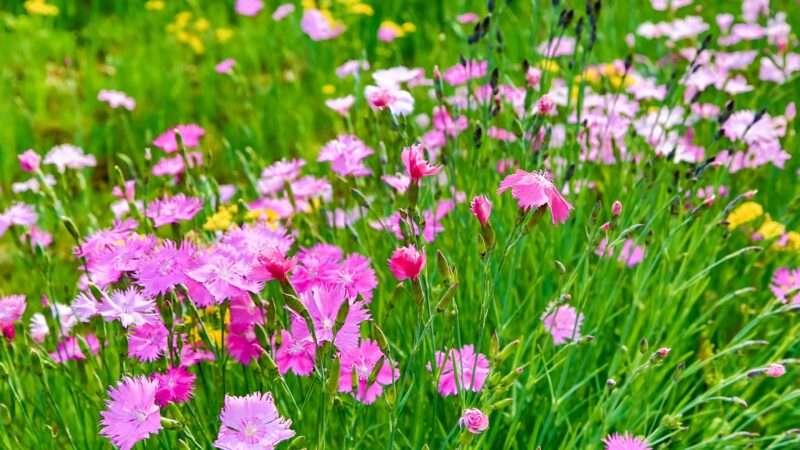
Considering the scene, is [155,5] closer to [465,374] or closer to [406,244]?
[406,244]

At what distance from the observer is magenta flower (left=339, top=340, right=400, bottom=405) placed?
124cm

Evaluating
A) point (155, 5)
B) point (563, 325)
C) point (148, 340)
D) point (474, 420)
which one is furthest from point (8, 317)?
point (155, 5)

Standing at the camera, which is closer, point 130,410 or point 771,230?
point 130,410

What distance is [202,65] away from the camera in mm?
3352

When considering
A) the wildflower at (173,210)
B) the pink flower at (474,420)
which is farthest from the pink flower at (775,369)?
the wildflower at (173,210)

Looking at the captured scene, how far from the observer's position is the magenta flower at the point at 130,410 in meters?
1.11

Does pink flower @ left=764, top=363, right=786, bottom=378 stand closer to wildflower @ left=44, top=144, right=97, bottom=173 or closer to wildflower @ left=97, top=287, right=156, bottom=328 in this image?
wildflower @ left=97, top=287, right=156, bottom=328

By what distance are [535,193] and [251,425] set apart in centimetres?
47

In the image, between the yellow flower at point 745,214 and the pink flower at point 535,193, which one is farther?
the yellow flower at point 745,214

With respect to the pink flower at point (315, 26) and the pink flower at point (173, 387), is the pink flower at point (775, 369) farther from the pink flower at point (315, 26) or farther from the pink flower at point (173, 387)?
the pink flower at point (315, 26)

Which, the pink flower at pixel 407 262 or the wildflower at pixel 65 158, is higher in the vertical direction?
the pink flower at pixel 407 262

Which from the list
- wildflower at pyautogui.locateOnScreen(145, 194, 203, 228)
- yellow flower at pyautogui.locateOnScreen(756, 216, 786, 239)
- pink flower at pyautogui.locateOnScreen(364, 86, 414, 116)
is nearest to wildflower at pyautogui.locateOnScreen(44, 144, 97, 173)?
wildflower at pyautogui.locateOnScreen(145, 194, 203, 228)

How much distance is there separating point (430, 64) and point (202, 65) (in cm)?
92

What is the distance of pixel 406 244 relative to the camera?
5.21 feet
